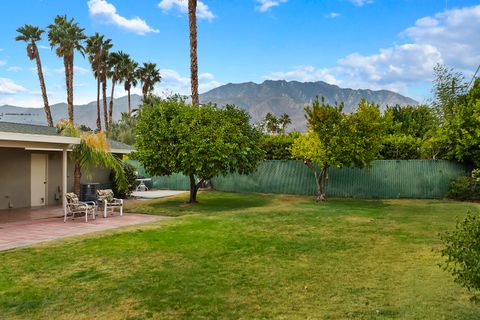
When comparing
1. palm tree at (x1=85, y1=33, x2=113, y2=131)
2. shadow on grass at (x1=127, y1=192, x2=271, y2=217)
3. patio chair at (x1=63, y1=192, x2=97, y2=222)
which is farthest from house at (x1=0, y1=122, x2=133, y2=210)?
palm tree at (x1=85, y1=33, x2=113, y2=131)

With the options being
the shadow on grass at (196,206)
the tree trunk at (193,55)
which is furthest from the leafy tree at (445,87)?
the tree trunk at (193,55)

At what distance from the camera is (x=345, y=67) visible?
4091 centimetres

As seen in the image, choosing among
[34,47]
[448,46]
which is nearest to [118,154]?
[448,46]

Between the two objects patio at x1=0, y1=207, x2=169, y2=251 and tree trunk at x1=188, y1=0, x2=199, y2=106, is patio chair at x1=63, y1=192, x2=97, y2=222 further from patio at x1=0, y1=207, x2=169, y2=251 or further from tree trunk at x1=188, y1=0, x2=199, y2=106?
tree trunk at x1=188, y1=0, x2=199, y2=106

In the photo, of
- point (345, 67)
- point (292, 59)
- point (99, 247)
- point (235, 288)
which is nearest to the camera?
point (235, 288)

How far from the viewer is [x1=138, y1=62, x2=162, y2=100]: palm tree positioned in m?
49.5

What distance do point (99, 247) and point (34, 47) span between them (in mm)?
35163

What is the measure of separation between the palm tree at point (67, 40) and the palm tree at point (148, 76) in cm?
1246

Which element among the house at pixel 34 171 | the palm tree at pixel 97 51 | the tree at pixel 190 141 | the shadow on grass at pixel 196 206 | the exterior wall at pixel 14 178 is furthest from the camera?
the palm tree at pixel 97 51

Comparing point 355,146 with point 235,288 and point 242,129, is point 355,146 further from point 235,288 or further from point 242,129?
point 235,288

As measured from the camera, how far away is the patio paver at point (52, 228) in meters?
9.34

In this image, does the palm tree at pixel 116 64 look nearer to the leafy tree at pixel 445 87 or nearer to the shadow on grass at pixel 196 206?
the shadow on grass at pixel 196 206

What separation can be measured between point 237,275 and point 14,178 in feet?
41.4

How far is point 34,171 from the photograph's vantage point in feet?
53.7
